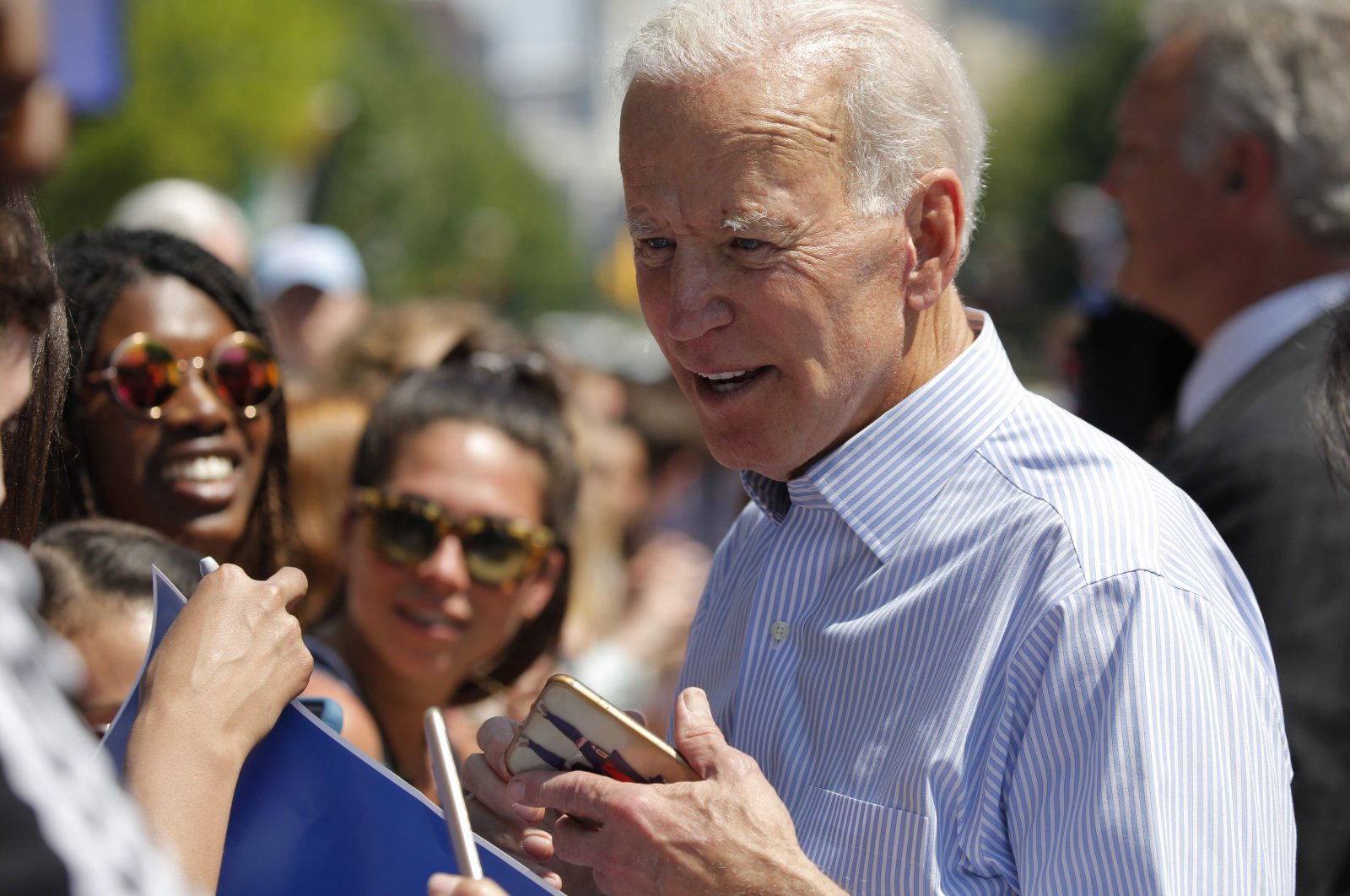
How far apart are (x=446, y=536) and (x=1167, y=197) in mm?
1949

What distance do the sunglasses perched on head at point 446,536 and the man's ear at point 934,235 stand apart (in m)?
1.45

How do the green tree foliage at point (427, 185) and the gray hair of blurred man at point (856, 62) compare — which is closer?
the gray hair of blurred man at point (856, 62)

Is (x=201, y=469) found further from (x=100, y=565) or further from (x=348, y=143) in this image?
(x=348, y=143)

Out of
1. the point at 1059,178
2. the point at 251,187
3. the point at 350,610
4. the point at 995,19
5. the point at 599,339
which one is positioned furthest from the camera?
the point at 995,19

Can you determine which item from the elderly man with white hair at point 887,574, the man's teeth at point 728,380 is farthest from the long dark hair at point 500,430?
the man's teeth at point 728,380

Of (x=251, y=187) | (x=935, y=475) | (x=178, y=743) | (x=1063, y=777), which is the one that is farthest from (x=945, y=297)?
(x=251, y=187)

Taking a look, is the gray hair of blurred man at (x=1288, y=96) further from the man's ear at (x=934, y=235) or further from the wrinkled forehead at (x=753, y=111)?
the wrinkled forehead at (x=753, y=111)

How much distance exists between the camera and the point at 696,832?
1.59m

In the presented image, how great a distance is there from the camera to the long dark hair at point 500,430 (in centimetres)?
329

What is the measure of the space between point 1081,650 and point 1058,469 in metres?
0.27

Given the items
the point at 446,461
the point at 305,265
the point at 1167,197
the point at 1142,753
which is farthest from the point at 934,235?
the point at 305,265

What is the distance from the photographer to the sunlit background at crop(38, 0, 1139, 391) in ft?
48.0

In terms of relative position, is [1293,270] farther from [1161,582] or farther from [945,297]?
[1161,582]

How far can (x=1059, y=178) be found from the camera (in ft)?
161
